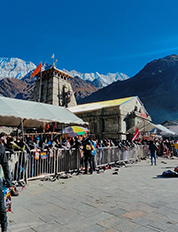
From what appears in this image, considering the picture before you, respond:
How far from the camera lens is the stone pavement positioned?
3.59 metres

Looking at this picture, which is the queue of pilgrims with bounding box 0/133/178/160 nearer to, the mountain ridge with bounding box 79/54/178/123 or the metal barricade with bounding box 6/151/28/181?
the metal barricade with bounding box 6/151/28/181

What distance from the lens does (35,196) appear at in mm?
5637

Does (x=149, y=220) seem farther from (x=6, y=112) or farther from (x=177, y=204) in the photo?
(x=6, y=112)

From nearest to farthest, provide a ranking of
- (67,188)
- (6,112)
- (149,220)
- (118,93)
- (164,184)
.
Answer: (149,220)
(67,188)
(164,184)
(6,112)
(118,93)

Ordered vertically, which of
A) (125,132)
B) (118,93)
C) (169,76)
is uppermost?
(169,76)

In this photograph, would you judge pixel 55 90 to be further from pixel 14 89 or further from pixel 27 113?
pixel 14 89

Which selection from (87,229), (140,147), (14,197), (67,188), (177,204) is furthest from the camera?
(140,147)

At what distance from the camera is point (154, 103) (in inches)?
3342

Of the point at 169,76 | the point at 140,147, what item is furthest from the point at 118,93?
the point at 140,147

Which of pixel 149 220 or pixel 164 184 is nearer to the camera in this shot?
pixel 149 220

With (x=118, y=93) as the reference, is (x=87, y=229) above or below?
below

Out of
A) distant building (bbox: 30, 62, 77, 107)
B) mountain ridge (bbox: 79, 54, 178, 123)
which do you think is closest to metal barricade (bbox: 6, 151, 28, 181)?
distant building (bbox: 30, 62, 77, 107)

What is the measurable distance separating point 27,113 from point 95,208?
5.64m

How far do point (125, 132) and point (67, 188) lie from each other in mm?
17536
